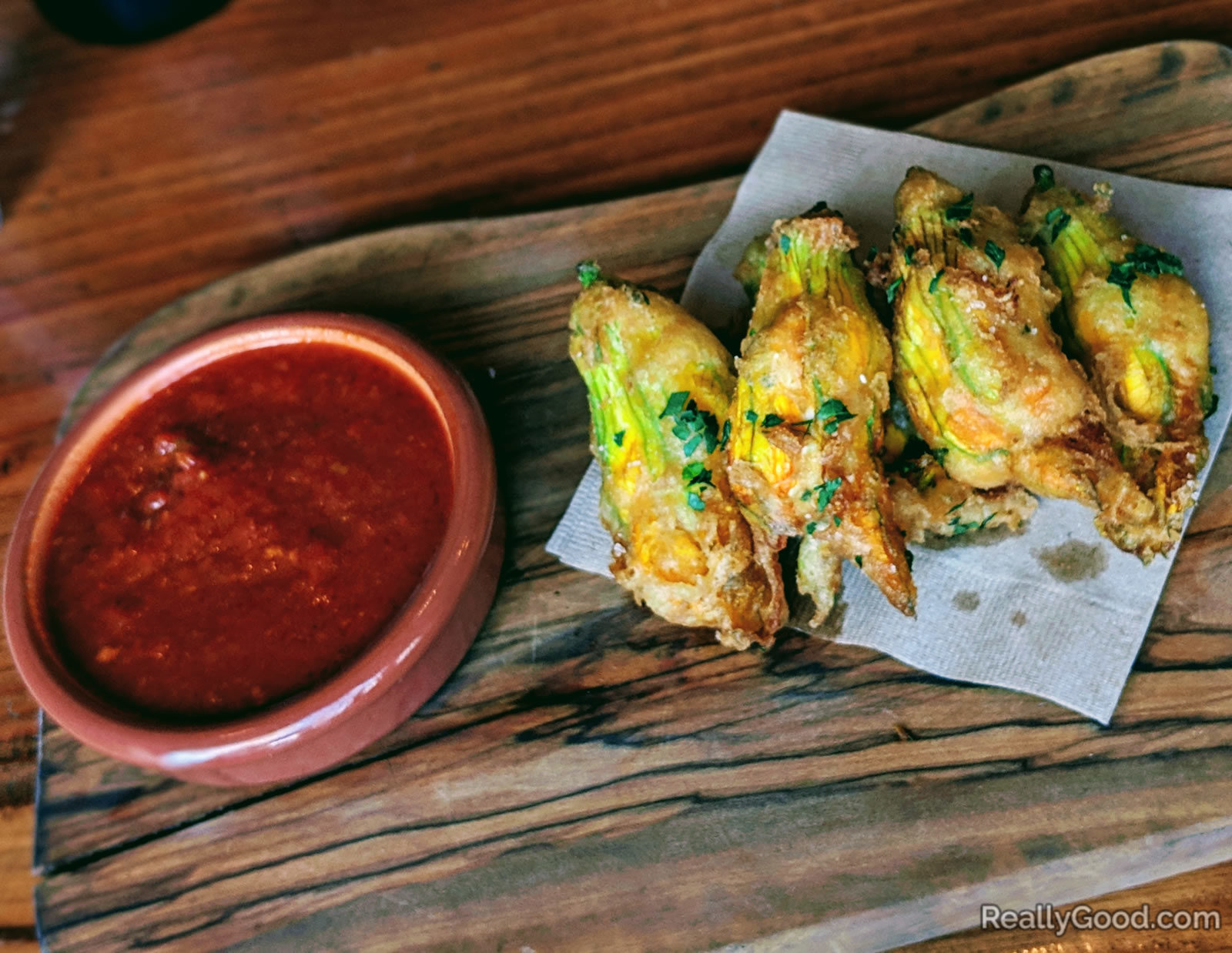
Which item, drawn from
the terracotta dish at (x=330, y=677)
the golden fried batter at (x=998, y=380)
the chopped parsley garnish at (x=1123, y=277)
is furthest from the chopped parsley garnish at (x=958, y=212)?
the terracotta dish at (x=330, y=677)

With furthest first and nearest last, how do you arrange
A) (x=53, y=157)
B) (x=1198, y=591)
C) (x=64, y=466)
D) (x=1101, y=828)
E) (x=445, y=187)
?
(x=53, y=157)
(x=445, y=187)
(x=64, y=466)
(x=1198, y=591)
(x=1101, y=828)

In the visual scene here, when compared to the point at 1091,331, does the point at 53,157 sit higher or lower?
lower

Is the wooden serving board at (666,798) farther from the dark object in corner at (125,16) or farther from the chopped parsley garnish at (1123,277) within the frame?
the dark object in corner at (125,16)

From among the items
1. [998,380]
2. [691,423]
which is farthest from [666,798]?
[998,380]

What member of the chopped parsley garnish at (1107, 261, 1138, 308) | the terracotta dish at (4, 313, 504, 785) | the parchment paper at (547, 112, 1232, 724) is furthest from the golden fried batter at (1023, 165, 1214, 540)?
the terracotta dish at (4, 313, 504, 785)

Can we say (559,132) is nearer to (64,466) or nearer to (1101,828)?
(64,466)

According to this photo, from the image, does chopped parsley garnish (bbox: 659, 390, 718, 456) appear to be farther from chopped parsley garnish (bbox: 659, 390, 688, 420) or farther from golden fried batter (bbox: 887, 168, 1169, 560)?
golden fried batter (bbox: 887, 168, 1169, 560)

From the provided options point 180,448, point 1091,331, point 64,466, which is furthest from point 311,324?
point 1091,331
